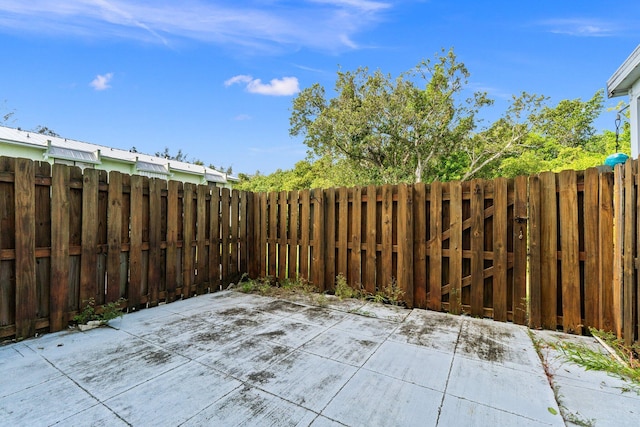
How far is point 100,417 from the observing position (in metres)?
1.52

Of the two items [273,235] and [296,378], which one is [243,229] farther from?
[296,378]

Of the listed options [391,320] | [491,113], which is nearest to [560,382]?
[391,320]

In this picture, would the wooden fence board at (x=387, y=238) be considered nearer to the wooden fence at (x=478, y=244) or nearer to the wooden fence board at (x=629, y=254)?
the wooden fence at (x=478, y=244)

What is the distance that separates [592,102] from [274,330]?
79.5 feet

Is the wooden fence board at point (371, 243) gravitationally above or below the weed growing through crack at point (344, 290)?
above

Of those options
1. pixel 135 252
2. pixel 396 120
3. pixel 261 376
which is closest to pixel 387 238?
pixel 261 376

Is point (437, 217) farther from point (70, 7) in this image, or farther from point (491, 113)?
point (491, 113)

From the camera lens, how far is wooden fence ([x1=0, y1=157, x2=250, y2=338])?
2.58m

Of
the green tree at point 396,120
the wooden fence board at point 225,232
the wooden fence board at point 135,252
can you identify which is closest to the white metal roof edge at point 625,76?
the wooden fence board at point 225,232

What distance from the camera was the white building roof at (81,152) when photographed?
9328mm

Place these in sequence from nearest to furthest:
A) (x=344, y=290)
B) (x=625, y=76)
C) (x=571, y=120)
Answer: (x=625, y=76) < (x=344, y=290) < (x=571, y=120)

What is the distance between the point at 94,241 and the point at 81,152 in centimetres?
1032

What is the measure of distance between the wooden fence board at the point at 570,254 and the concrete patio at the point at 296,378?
0.27m

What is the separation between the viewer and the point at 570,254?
2.85 metres
